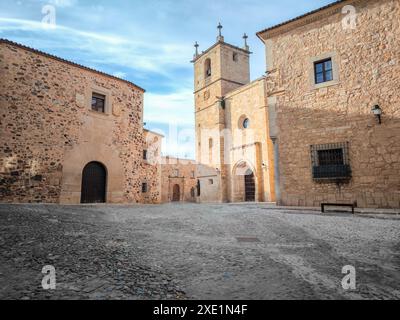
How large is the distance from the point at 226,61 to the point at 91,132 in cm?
1632

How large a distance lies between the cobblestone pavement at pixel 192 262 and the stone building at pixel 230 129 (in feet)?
44.3

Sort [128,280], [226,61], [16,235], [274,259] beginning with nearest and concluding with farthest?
[128,280] → [274,259] → [16,235] → [226,61]

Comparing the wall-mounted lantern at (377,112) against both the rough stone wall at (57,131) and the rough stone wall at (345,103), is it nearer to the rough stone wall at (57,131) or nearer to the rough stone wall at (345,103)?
the rough stone wall at (345,103)

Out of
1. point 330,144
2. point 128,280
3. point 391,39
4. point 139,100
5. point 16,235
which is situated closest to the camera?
point 128,280

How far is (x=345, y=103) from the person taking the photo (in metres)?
9.19

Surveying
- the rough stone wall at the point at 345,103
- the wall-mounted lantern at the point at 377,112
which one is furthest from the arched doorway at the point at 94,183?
the wall-mounted lantern at the point at 377,112

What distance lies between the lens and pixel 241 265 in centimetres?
263

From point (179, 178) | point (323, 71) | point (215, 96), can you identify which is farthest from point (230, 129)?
point (179, 178)

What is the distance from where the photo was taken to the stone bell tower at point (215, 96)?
2075 centimetres

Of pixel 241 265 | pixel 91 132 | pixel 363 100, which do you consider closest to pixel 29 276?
pixel 241 265

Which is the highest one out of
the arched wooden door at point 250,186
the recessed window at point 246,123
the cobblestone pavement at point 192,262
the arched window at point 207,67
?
the arched window at point 207,67

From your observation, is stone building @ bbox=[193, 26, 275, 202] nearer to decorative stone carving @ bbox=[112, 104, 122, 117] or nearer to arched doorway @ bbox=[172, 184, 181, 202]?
arched doorway @ bbox=[172, 184, 181, 202]

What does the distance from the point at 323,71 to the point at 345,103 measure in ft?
5.64
